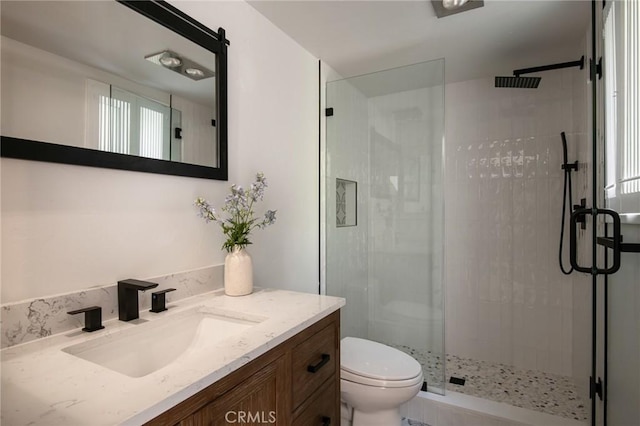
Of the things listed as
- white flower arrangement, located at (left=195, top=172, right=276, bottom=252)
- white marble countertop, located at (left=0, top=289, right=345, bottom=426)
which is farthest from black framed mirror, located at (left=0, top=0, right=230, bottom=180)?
white marble countertop, located at (left=0, top=289, right=345, bottom=426)

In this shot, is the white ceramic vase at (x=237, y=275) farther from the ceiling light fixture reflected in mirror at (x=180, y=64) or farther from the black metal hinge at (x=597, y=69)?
the black metal hinge at (x=597, y=69)

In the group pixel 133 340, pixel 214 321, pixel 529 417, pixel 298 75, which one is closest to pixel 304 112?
pixel 298 75

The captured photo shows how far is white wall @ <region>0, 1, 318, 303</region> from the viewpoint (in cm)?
91

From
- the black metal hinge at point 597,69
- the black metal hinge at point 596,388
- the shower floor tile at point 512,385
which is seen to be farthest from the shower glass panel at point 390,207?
the black metal hinge at point 597,69

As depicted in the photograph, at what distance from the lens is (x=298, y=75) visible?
213 centimetres

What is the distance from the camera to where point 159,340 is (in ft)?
3.40

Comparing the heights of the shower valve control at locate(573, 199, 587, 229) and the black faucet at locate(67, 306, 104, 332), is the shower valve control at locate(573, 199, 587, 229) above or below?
above

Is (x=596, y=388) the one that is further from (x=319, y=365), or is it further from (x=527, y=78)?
(x=527, y=78)

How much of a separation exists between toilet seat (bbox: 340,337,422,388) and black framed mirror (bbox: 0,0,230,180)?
113cm

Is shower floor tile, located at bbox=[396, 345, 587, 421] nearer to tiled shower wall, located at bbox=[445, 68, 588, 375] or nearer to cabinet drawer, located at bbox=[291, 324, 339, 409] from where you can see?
tiled shower wall, located at bbox=[445, 68, 588, 375]

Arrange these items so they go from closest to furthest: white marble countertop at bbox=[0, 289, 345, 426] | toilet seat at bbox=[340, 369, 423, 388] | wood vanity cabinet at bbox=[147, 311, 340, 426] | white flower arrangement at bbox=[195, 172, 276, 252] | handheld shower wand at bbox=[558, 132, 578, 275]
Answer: white marble countertop at bbox=[0, 289, 345, 426] < wood vanity cabinet at bbox=[147, 311, 340, 426] < white flower arrangement at bbox=[195, 172, 276, 252] < toilet seat at bbox=[340, 369, 423, 388] < handheld shower wand at bbox=[558, 132, 578, 275]

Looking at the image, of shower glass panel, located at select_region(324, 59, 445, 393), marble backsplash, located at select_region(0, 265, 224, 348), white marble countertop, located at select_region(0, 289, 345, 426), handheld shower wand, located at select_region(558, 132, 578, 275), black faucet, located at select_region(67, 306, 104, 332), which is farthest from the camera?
handheld shower wand, located at select_region(558, 132, 578, 275)

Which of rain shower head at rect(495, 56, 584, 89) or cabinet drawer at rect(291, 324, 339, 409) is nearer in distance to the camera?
cabinet drawer at rect(291, 324, 339, 409)

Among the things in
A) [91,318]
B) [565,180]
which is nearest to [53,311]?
[91,318]
